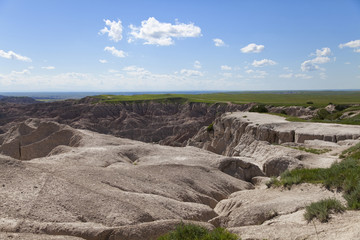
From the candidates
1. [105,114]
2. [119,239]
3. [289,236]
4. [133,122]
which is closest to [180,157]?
[119,239]

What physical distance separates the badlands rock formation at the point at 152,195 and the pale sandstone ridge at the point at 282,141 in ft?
0.46

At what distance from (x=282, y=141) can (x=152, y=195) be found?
63.1ft

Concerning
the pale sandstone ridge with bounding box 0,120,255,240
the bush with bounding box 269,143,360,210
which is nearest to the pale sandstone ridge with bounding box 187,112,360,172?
the pale sandstone ridge with bounding box 0,120,255,240

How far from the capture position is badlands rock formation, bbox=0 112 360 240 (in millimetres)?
7883

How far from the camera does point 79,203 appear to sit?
9852 mm

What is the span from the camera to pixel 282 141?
90.3 feet

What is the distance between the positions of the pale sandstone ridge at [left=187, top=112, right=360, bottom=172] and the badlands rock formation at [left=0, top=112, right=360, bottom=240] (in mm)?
141

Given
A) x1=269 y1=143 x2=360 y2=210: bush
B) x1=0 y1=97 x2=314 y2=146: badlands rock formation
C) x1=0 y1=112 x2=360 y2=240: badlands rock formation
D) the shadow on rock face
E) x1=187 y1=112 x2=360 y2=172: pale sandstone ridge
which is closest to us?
Answer: x1=0 y1=112 x2=360 y2=240: badlands rock formation

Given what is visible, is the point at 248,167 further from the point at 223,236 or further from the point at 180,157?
the point at 223,236

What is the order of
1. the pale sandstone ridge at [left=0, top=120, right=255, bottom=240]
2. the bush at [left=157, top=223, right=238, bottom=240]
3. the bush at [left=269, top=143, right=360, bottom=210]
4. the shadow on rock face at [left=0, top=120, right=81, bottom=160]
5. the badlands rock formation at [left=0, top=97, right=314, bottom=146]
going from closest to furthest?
1. the bush at [left=157, top=223, right=238, bottom=240]
2. the bush at [left=269, top=143, right=360, bottom=210]
3. the pale sandstone ridge at [left=0, top=120, right=255, bottom=240]
4. the shadow on rock face at [left=0, top=120, right=81, bottom=160]
5. the badlands rock formation at [left=0, top=97, right=314, bottom=146]

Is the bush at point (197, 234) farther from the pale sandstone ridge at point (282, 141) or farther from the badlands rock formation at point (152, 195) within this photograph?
the pale sandstone ridge at point (282, 141)

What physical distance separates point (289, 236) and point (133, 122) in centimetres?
7168

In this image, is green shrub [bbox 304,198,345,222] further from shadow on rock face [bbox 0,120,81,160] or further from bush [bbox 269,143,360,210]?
shadow on rock face [bbox 0,120,81,160]

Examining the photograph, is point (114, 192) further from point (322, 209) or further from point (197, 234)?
point (322, 209)
